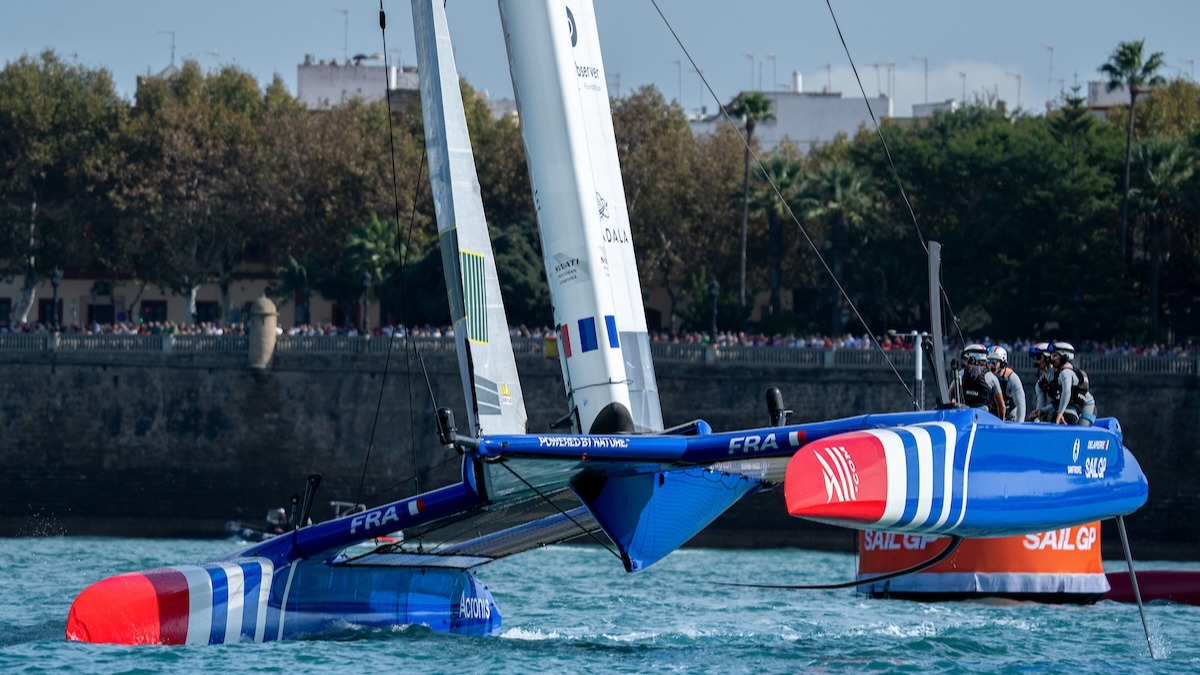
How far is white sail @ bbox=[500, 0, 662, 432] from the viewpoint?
54.4 ft

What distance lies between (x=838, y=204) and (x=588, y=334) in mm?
35323

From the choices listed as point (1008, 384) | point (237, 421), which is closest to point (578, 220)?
point (1008, 384)

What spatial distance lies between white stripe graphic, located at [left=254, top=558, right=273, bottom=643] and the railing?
859 inches

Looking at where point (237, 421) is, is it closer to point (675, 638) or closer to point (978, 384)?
point (675, 638)

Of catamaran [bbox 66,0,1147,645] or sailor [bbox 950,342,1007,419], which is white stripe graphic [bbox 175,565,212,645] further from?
sailor [bbox 950,342,1007,419]

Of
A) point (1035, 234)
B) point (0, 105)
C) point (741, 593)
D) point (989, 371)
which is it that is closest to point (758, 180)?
point (1035, 234)

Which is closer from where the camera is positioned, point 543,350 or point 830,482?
point 830,482

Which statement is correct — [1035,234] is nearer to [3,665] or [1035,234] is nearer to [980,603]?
[980,603]

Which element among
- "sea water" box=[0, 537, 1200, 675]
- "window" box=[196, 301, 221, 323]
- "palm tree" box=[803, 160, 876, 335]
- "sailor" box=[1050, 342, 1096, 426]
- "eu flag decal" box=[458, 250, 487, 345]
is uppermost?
"palm tree" box=[803, 160, 876, 335]

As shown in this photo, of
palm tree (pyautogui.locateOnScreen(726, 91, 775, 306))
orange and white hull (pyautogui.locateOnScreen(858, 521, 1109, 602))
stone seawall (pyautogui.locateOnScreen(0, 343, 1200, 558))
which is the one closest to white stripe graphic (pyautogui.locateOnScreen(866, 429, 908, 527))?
orange and white hull (pyautogui.locateOnScreen(858, 521, 1109, 602))

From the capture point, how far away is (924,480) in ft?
47.3

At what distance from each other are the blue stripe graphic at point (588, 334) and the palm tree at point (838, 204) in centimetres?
3465

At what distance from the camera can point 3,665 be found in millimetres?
15602

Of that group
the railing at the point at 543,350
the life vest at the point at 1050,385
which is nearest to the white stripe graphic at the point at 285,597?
the life vest at the point at 1050,385
